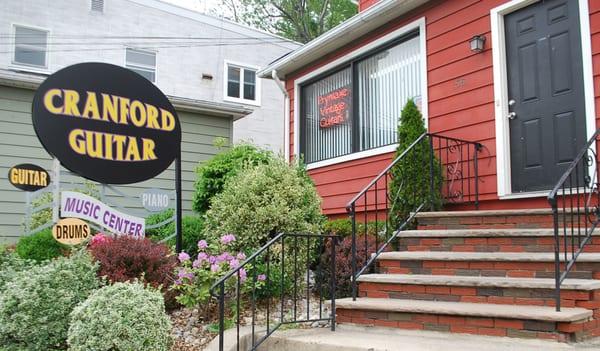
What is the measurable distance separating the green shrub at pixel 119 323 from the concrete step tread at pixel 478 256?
7.01 feet

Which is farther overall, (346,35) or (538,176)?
(346,35)

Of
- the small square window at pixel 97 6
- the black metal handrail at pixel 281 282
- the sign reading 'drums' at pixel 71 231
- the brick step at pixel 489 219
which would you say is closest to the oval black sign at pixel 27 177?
the sign reading 'drums' at pixel 71 231

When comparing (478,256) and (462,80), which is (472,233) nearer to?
(478,256)

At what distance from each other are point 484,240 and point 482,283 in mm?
775

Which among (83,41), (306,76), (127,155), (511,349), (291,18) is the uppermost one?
(291,18)

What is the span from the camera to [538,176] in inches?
214

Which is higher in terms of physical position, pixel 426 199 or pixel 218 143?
pixel 218 143

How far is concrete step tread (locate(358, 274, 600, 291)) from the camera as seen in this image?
146 inches

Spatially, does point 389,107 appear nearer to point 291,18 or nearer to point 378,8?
point 378,8

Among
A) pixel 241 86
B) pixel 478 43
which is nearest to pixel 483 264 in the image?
pixel 478 43

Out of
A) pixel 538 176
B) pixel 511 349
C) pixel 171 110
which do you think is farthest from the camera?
pixel 171 110

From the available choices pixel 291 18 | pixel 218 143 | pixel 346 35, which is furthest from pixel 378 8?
pixel 291 18

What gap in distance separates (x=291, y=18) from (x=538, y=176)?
692 inches

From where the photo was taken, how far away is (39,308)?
429 centimetres
